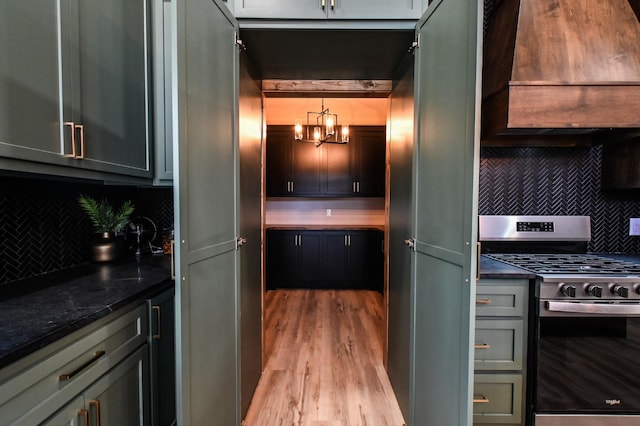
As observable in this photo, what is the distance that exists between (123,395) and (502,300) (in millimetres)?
1701

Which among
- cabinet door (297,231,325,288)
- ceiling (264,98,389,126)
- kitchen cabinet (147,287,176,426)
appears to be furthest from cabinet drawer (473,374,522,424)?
ceiling (264,98,389,126)

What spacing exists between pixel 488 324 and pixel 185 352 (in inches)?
55.7

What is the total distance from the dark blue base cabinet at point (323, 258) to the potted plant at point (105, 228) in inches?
101

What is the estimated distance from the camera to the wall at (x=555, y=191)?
2035 millimetres

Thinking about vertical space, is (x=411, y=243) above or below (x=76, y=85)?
below

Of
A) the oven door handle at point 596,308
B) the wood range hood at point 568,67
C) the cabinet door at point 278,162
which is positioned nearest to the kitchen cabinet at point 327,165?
the cabinet door at point 278,162

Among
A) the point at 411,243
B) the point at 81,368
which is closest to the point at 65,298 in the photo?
the point at 81,368

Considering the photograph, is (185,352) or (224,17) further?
(224,17)

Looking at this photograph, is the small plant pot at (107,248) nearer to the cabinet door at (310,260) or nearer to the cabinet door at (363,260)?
the cabinet door at (310,260)

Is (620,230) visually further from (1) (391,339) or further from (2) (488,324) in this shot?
(1) (391,339)

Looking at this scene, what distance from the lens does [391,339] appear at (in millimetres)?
2072

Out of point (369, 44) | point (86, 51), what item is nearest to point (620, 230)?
point (369, 44)

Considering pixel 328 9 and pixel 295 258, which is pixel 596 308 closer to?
pixel 328 9

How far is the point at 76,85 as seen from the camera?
1.13 meters
